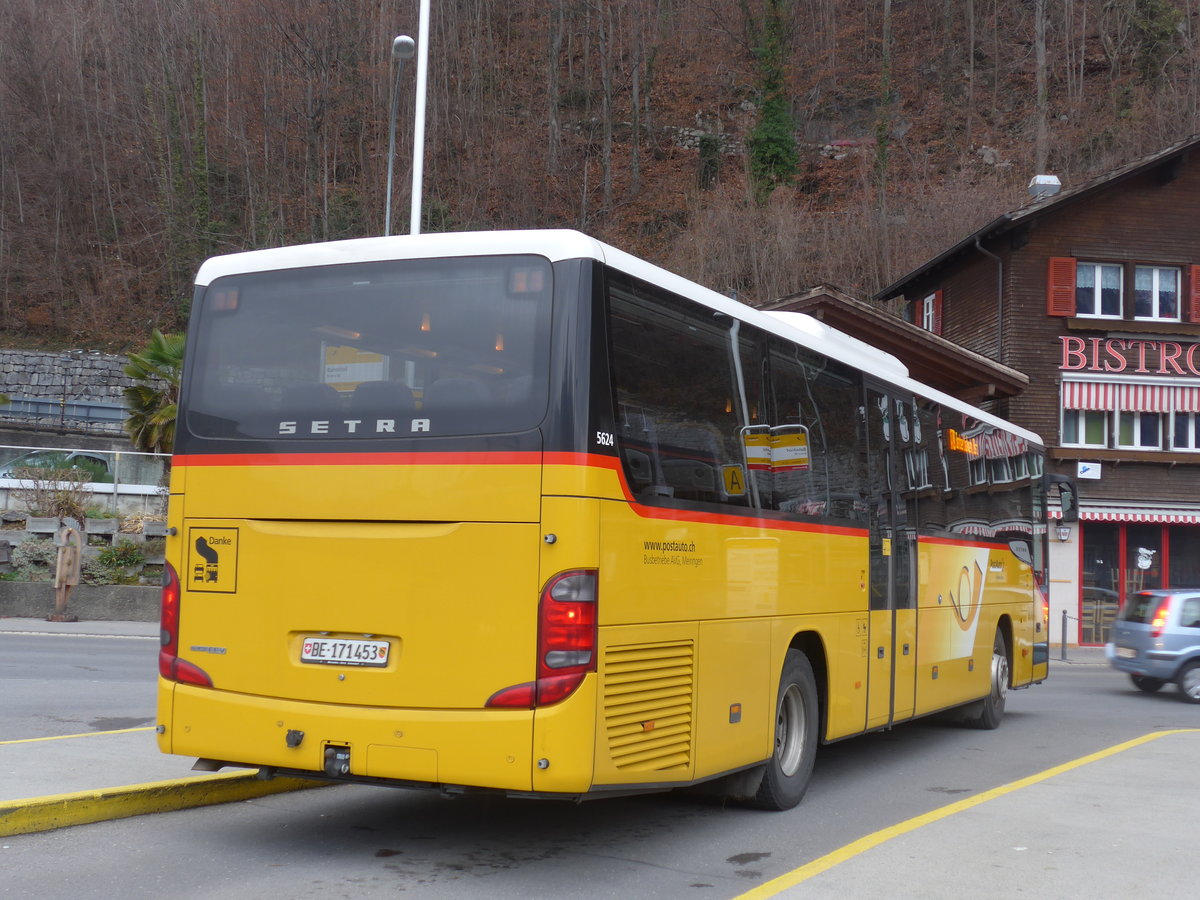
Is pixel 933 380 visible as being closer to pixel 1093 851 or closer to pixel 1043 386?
pixel 1043 386

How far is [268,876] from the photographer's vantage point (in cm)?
595

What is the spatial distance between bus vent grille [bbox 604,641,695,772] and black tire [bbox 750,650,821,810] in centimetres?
137

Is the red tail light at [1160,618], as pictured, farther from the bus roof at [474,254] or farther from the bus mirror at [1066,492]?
the bus roof at [474,254]

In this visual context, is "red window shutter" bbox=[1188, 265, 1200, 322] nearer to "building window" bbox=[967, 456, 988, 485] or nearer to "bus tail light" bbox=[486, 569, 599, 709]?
"building window" bbox=[967, 456, 988, 485]

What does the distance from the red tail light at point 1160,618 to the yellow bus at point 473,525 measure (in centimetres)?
1177

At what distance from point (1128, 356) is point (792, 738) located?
25.4 metres

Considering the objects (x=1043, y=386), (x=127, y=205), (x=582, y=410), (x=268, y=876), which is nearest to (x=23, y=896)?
(x=268, y=876)

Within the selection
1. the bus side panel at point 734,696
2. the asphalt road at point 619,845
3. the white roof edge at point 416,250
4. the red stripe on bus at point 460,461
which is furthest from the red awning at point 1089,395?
the white roof edge at point 416,250

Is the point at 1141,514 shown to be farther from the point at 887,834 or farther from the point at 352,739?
the point at 352,739

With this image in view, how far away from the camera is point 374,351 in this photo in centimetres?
640

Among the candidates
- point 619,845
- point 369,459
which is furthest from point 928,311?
point 369,459

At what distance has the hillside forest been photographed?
49062 millimetres

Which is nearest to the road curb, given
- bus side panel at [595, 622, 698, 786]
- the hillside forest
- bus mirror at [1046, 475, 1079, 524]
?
bus side panel at [595, 622, 698, 786]

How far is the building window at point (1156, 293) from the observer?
3091cm
